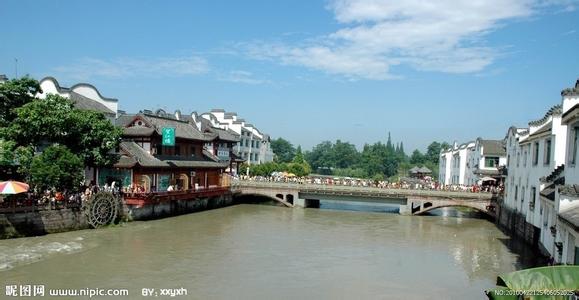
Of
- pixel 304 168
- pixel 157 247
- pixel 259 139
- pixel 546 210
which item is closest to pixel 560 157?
pixel 546 210

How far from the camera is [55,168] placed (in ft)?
97.0

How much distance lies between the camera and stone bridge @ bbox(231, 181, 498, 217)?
45.0 m

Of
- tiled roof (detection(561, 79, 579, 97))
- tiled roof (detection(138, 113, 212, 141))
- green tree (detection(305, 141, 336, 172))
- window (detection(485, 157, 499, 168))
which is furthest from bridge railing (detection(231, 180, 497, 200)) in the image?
green tree (detection(305, 141, 336, 172))

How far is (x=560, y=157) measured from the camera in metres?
23.4

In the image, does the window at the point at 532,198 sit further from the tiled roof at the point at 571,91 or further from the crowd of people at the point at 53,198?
the crowd of people at the point at 53,198

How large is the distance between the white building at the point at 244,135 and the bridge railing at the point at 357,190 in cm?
2706

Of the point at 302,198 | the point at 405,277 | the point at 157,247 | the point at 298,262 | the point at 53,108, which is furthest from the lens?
the point at 302,198

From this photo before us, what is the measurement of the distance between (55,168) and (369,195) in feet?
93.6

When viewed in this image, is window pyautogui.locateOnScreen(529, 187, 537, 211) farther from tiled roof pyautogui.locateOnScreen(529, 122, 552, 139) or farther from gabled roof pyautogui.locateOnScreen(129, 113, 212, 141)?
gabled roof pyautogui.locateOnScreen(129, 113, 212, 141)

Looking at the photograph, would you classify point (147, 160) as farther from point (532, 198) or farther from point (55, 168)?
point (532, 198)

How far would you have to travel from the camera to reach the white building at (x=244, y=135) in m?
77.9

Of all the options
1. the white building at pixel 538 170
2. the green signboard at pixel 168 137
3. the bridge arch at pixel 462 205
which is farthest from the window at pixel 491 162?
the green signboard at pixel 168 137

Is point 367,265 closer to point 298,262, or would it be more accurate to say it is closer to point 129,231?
point 298,262

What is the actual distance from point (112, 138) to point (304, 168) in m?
50.6
